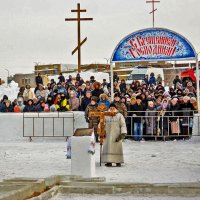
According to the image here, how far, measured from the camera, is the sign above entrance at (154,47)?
2292cm

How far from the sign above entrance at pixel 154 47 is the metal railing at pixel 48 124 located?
2638mm

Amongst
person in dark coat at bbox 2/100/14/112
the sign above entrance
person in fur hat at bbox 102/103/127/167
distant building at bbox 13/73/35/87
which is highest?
distant building at bbox 13/73/35/87

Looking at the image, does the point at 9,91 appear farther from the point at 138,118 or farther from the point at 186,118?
the point at 186,118

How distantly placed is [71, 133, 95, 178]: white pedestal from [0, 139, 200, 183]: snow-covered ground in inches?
20.7

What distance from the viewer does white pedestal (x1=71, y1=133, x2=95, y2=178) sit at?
13.2 metres

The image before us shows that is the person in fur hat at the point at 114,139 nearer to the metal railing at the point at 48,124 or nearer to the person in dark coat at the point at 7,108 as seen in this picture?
the metal railing at the point at 48,124

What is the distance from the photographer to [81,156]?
1324cm

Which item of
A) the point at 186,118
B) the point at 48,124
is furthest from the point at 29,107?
the point at 186,118

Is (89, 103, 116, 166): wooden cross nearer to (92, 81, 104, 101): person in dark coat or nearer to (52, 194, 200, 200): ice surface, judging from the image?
(52, 194, 200, 200): ice surface

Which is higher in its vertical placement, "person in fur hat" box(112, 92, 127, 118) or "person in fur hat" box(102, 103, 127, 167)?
"person in fur hat" box(112, 92, 127, 118)

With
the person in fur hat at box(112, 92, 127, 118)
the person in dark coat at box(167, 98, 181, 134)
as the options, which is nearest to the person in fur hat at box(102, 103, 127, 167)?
the person in fur hat at box(112, 92, 127, 118)

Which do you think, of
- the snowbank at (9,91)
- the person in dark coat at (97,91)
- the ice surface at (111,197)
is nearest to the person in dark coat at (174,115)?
the person in dark coat at (97,91)

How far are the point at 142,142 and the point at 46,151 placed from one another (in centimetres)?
365

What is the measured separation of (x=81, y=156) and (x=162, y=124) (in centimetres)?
900
